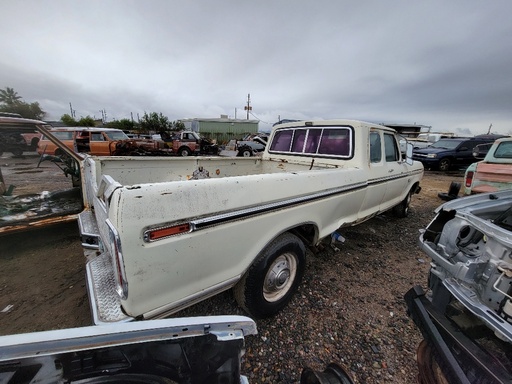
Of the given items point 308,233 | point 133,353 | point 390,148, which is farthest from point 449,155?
point 133,353

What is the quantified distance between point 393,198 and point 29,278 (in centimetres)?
→ 560

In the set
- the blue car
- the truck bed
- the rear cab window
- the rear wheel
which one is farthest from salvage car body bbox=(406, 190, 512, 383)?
the rear wheel

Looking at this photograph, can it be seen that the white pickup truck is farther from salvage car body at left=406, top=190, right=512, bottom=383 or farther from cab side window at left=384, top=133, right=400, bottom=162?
salvage car body at left=406, top=190, right=512, bottom=383

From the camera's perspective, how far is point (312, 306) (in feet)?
8.43

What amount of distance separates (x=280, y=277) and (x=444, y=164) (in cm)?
1390

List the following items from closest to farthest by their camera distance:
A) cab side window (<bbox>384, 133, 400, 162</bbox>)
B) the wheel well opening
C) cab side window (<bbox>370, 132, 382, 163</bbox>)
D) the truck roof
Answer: the wheel well opening < the truck roof < cab side window (<bbox>370, 132, 382, 163</bbox>) < cab side window (<bbox>384, 133, 400, 162</bbox>)

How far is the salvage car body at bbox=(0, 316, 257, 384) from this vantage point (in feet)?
2.76

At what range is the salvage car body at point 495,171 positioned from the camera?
4223mm

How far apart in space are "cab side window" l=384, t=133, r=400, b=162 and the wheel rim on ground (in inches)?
105

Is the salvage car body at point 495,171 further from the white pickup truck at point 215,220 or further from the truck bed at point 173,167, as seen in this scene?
the truck bed at point 173,167

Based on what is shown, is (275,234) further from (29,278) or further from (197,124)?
(197,124)

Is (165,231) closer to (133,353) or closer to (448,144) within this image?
(133,353)

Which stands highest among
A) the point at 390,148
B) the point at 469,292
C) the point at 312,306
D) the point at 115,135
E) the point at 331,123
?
the point at 331,123

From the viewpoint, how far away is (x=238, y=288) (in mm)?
2145
